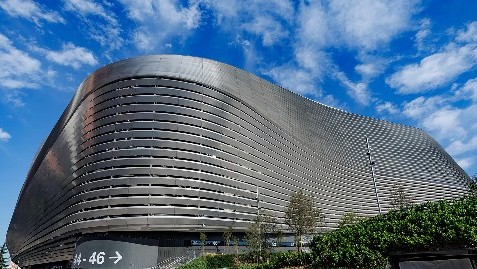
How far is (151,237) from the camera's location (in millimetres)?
63500

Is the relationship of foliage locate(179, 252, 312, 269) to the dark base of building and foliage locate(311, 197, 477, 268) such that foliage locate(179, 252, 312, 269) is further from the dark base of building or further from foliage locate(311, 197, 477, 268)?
the dark base of building

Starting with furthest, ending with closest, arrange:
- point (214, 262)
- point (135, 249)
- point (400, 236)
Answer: point (135, 249) < point (214, 262) < point (400, 236)

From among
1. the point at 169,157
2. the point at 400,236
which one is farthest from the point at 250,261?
the point at 400,236

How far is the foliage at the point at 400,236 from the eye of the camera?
671 inches

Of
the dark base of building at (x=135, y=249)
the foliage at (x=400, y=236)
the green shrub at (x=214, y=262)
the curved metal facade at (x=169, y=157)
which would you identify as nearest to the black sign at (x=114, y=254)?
the dark base of building at (x=135, y=249)

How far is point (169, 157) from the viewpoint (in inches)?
2682

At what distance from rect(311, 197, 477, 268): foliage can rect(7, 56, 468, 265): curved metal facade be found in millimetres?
46400

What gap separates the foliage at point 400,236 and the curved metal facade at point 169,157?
4640cm

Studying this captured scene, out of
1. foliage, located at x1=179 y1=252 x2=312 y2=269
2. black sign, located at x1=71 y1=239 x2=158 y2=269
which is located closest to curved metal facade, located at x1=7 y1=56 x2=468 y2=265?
black sign, located at x1=71 y1=239 x2=158 y2=269

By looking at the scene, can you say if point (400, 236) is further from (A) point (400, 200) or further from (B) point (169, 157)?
(B) point (169, 157)

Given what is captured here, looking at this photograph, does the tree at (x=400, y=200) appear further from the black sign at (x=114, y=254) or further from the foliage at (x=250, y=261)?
the black sign at (x=114, y=254)

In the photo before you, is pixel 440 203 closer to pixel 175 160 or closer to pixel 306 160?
pixel 175 160

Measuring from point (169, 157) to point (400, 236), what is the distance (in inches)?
2163

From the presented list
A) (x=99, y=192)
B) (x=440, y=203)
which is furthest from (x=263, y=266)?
(x=99, y=192)
